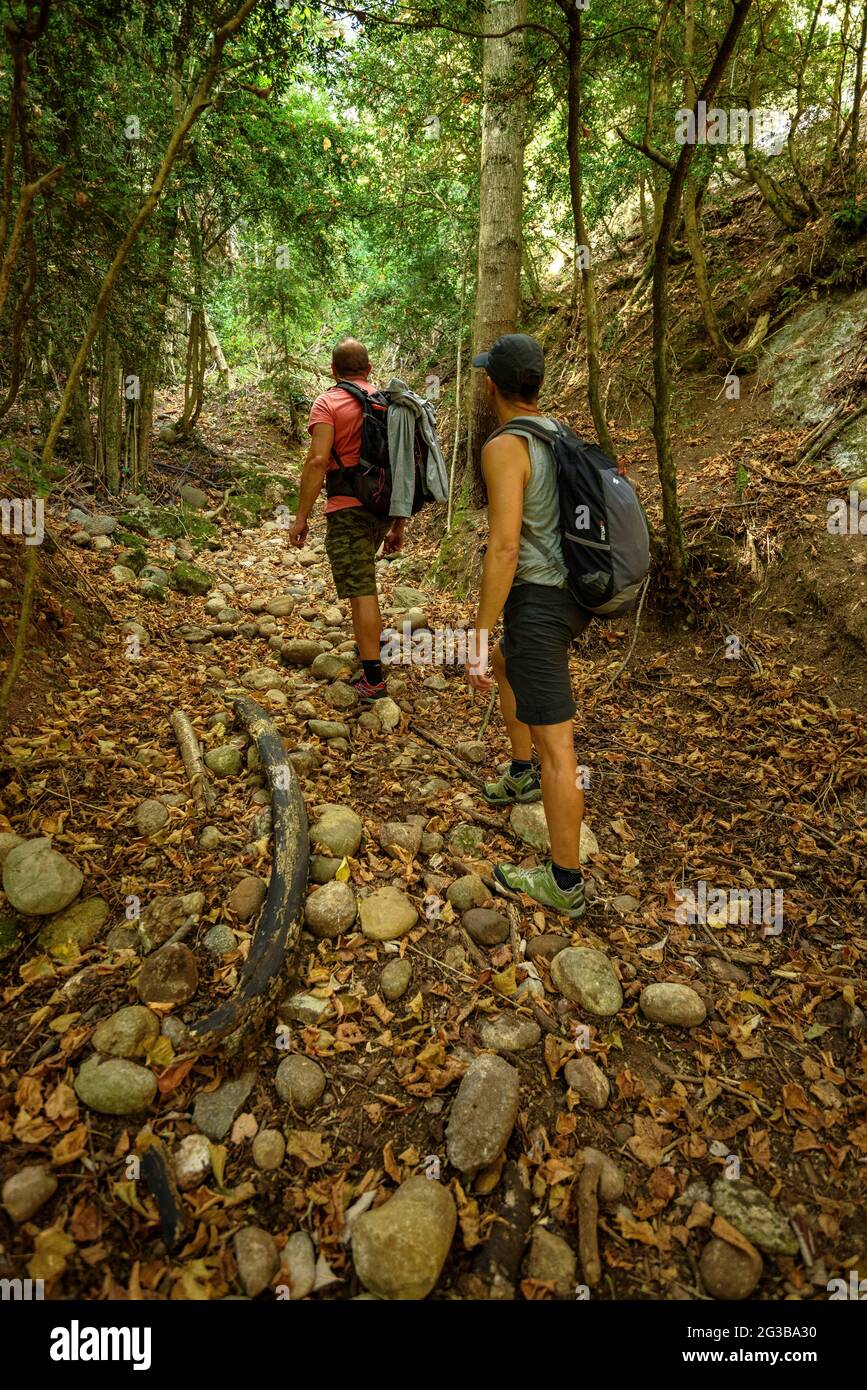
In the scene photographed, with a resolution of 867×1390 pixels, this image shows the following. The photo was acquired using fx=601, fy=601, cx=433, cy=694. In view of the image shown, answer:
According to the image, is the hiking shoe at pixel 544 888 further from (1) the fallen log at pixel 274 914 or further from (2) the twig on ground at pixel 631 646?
(2) the twig on ground at pixel 631 646

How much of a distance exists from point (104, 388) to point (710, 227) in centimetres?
786

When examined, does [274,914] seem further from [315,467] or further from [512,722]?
[315,467]

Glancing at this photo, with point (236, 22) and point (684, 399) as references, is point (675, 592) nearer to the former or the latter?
point (684, 399)

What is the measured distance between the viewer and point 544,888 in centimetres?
292

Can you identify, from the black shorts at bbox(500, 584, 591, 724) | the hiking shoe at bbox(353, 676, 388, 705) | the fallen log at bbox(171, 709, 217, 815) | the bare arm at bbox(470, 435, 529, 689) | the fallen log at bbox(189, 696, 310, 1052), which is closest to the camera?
the fallen log at bbox(189, 696, 310, 1052)

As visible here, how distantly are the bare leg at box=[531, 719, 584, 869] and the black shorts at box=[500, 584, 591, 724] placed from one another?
0.06 metres

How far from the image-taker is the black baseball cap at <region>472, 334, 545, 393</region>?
2.51 m

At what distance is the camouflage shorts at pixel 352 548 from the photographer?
13.5 ft

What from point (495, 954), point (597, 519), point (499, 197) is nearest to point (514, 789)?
point (495, 954)

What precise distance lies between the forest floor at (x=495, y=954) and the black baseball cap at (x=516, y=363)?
220 cm


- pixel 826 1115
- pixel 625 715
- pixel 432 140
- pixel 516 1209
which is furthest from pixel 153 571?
pixel 432 140

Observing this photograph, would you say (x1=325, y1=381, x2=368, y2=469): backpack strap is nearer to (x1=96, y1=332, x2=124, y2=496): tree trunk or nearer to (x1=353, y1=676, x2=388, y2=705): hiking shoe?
(x1=353, y1=676, x2=388, y2=705): hiking shoe

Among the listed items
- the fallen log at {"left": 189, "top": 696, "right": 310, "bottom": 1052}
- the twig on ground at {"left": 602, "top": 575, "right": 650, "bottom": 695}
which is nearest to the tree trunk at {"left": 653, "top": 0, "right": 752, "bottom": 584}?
the twig on ground at {"left": 602, "top": 575, "right": 650, "bottom": 695}

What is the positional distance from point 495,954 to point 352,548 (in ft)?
8.92
